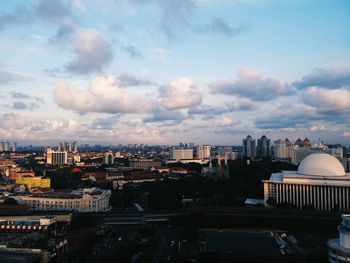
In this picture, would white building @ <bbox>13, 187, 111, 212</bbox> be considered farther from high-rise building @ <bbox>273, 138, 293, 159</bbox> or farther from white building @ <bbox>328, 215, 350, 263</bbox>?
high-rise building @ <bbox>273, 138, 293, 159</bbox>

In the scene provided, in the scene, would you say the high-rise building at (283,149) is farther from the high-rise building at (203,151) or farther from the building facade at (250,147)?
the high-rise building at (203,151)

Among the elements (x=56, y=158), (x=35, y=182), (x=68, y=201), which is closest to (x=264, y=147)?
(x=56, y=158)

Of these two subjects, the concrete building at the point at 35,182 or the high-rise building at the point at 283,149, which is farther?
the high-rise building at the point at 283,149

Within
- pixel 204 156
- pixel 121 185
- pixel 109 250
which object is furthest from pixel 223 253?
pixel 204 156

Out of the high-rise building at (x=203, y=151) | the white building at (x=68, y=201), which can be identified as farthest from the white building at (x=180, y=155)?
the white building at (x=68, y=201)

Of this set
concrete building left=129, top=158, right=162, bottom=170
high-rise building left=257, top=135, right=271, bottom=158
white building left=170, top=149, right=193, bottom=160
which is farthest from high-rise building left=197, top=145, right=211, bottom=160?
concrete building left=129, top=158, right=162, bottom=170

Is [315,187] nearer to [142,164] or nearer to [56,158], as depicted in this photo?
[142,164]
